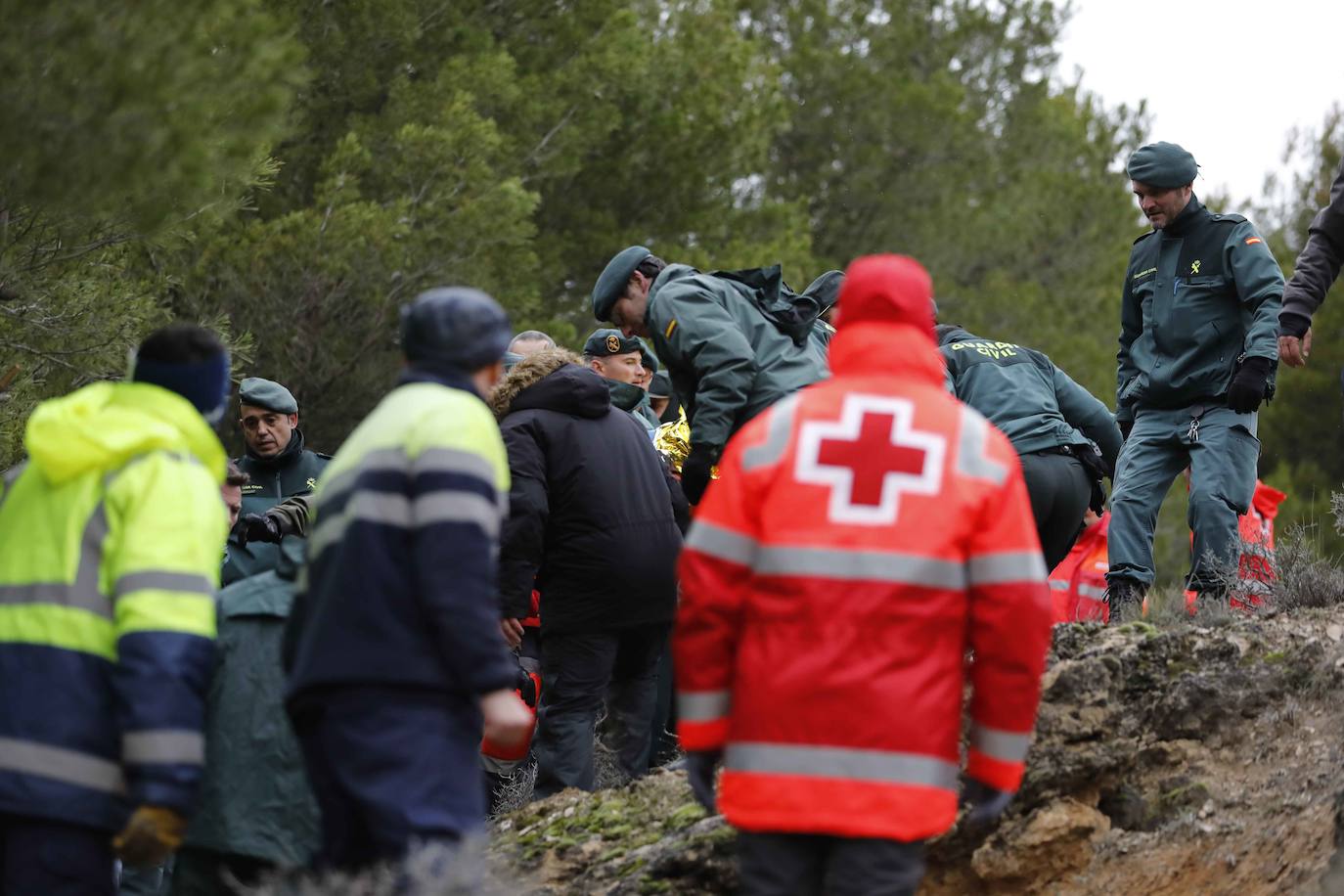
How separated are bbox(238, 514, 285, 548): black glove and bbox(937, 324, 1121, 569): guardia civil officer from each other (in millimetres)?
2720

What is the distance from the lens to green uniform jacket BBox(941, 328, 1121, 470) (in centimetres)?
690

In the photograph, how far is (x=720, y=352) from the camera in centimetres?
618

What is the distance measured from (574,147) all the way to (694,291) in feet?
32.5

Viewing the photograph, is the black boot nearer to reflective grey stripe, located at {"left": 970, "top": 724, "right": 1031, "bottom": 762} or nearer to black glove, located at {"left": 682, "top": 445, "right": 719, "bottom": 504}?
black glove, located at {"left": 682, "top": 445, "right": 719, "bottom": 504}

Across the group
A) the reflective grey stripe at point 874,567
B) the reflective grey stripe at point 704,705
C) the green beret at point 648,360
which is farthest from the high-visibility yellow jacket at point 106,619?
the green beret at point 648,360

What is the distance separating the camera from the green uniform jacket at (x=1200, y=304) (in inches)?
276

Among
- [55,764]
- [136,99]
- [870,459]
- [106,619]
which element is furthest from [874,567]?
[136,99]

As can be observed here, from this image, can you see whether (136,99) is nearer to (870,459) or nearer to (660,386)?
(870,459)

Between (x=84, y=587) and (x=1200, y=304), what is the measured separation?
480 centimetres

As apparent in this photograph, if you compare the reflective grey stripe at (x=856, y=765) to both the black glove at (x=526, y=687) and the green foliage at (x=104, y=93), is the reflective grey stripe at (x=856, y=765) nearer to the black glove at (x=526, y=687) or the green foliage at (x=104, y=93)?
the green foliage at (x=104, y=93)

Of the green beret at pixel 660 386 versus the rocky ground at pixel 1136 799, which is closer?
the rocky ground at pixel 1136 799

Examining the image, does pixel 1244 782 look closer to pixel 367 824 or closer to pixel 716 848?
pixel 716 848

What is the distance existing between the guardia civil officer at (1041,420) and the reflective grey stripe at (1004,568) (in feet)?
9.86

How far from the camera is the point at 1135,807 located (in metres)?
5.45
